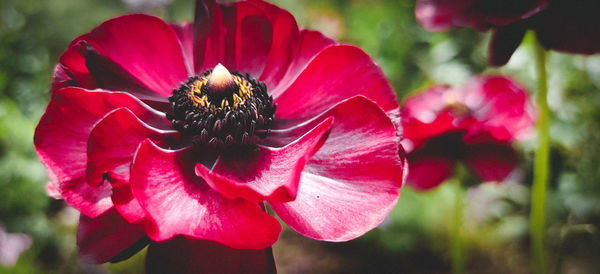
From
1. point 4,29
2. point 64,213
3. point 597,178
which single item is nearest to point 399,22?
point 597,178

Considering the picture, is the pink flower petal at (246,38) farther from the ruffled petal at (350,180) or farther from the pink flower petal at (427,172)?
the pink flower petal at (427,172)

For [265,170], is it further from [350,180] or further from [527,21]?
[527,21]

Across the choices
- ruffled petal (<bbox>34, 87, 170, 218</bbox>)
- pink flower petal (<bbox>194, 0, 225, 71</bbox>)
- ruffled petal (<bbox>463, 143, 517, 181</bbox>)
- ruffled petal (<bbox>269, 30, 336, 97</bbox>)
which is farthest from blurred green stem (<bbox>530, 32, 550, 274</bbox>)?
ruffled petal (<bbox>34, 87, 170, 218</bbox>)

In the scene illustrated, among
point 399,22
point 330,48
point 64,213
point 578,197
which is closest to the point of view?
point 330,48

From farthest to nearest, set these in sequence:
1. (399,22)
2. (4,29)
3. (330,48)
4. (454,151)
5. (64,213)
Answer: (4,29)
(64,213)
(399,22)
(454,151)
(330,48)

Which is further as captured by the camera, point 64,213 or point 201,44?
point 64,213

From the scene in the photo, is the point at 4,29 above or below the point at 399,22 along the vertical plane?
below

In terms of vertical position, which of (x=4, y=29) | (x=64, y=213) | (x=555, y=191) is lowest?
(x=64, y=213)

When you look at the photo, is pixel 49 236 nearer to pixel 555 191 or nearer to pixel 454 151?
pixel 454 151
